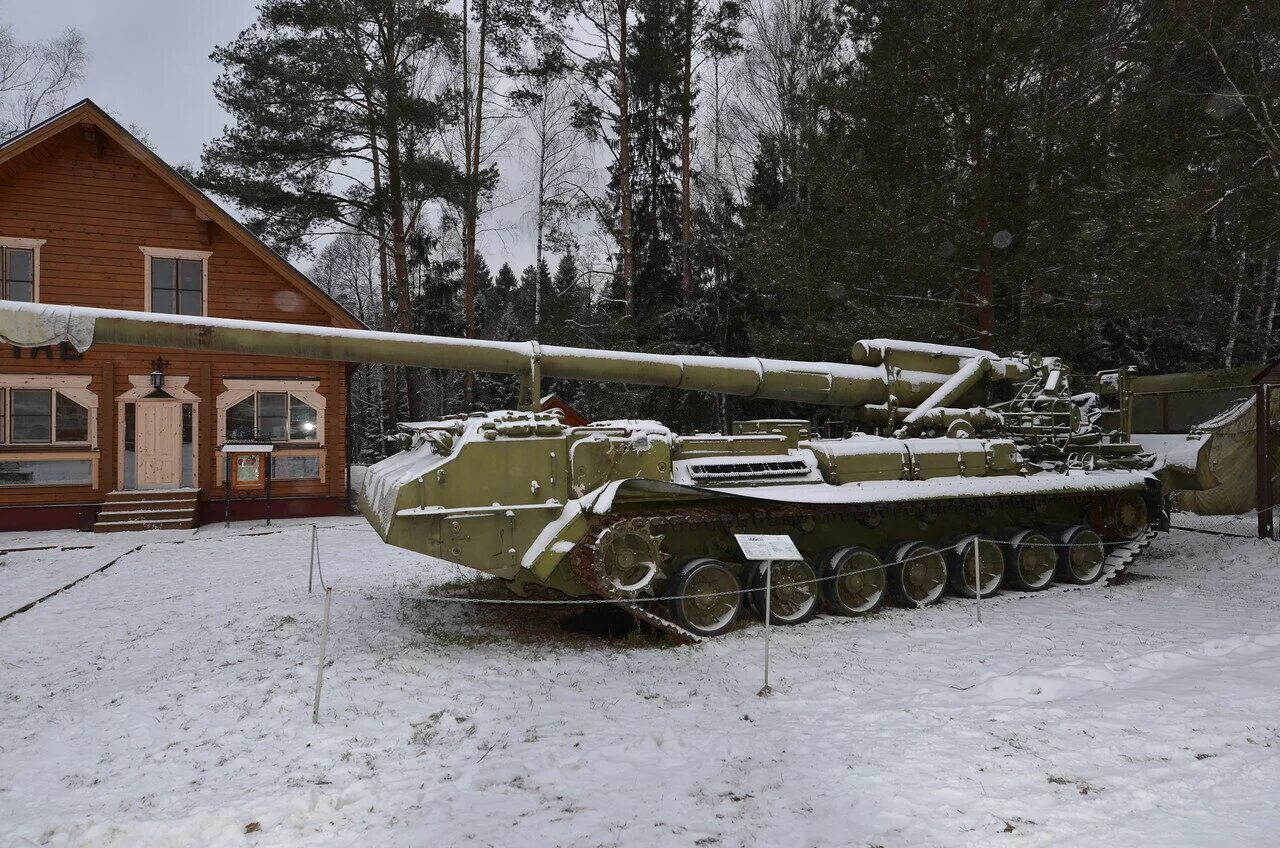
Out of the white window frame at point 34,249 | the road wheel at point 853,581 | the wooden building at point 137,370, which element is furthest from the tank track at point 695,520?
the white window frame at point 34,249

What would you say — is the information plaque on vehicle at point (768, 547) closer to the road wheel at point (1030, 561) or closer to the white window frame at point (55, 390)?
A: the road wheel at point (1030, 561)

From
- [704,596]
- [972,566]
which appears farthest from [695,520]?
[972,566]

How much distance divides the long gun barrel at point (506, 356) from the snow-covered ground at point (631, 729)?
2.48 meters

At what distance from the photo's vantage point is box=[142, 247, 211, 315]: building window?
15.0 meters

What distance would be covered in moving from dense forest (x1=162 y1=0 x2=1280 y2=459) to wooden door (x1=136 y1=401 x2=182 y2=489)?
6.27m

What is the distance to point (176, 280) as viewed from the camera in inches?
595

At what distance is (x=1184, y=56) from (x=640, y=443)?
12676 millimetres

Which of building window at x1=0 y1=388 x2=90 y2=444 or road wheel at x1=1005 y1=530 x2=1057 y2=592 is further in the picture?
building window at x1=0 y1=388 x2=90 y2=444

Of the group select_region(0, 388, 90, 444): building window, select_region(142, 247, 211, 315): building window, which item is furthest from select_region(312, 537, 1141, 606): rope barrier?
select_region(142, 247, 211, 315): building window

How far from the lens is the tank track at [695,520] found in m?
6.35

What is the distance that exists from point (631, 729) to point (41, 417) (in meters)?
14.5

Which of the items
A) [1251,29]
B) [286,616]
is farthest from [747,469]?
[1251,29]

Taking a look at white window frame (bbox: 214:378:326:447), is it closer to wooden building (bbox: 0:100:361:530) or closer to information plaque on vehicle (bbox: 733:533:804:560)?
wooden building (bbox: 0:100:361:530)

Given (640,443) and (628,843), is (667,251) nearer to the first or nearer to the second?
(640,443)
